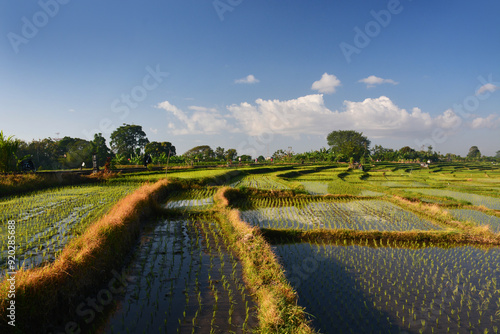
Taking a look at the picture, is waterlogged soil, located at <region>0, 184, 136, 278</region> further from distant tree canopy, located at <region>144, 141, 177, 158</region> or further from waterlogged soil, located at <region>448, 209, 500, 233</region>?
distant tree canopy, located at <region>144, 141, 177, 158</region>

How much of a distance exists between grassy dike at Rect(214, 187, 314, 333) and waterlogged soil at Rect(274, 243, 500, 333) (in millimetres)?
438

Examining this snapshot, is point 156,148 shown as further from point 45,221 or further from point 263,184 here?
point 45,221

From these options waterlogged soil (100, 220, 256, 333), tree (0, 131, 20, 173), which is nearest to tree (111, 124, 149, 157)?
tree (0, 131, 20, 173)

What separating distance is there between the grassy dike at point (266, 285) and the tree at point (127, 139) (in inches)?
1980

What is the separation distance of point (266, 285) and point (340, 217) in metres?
6.70

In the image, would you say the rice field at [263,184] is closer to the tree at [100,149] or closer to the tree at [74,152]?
the tree at [100,149]

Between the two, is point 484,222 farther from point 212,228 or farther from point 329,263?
point 212,228

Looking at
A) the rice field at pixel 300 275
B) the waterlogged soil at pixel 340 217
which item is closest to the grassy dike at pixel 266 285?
the rice field at pixel 300 275

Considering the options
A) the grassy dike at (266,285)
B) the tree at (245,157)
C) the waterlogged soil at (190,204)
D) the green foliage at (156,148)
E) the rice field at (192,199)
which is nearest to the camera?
the grassy dike at (266,285)

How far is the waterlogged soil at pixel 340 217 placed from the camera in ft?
29.3

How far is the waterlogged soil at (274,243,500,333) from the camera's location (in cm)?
390

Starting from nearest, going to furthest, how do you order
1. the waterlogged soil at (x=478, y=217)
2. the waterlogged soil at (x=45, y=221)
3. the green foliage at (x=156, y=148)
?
1. the waterlogged soil at (x=45, y=221)
2. the waterlogged soil at (x=478, y=217)
3. the green foliage at (x=156, y=148)

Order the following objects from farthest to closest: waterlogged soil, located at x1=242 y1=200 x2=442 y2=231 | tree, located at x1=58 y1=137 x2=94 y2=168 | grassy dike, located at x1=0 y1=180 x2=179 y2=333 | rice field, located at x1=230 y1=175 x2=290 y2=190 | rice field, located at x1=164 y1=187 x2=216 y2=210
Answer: tree, located at x1=58 y1=137 x2=94 y2=168, rice field, located at x1=230 y1=175 x2=290 y2=190, rice field, located at x1=164 y1=187 x2=216 y2=210, waterlogged soil, located at x1=242 y1=200 x2=442 y2=231, grassy dike, located at x1=0 y1=180 x2=179 y2=333

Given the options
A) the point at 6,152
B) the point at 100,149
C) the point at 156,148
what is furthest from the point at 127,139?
the point at 6,152
